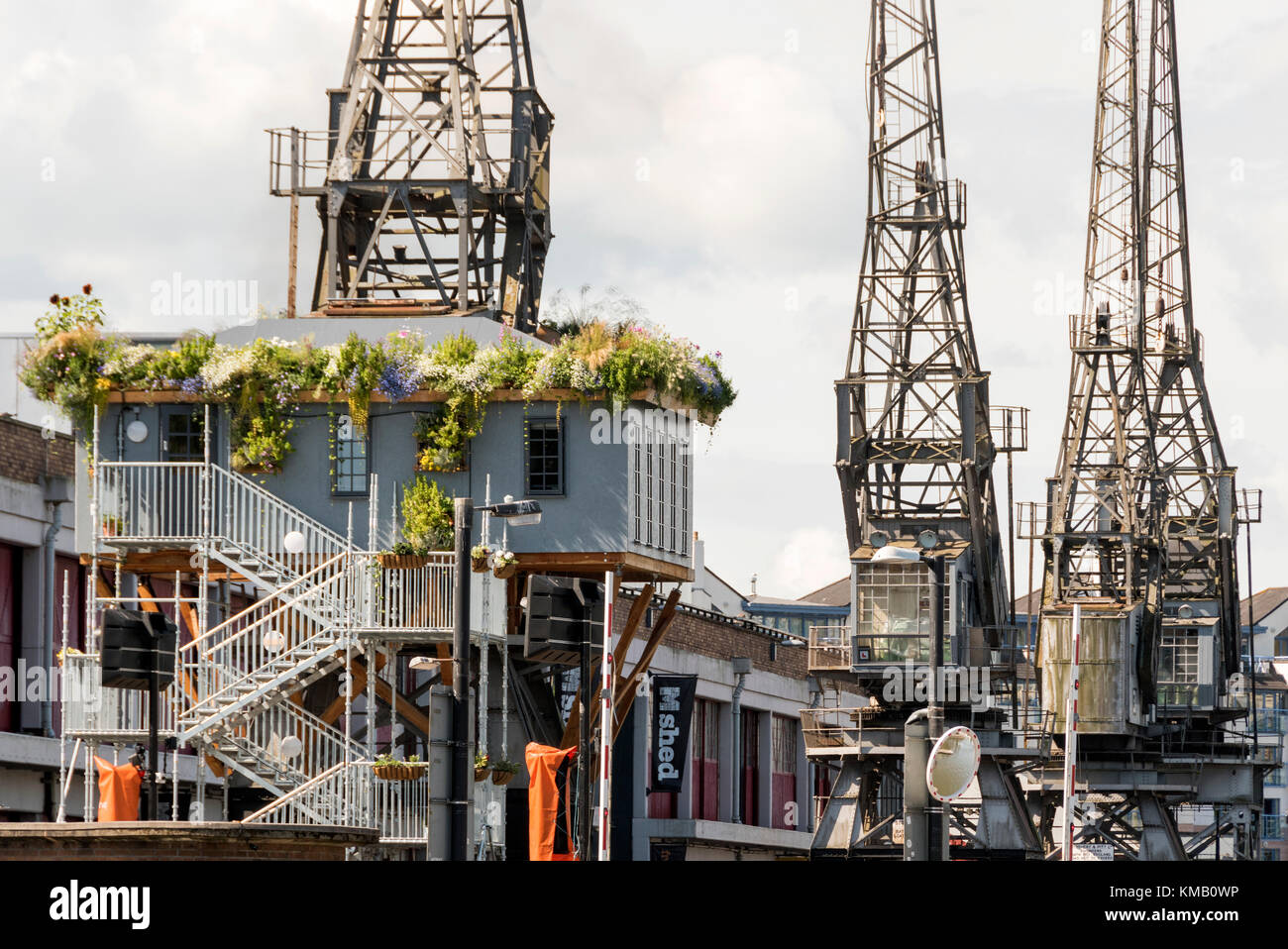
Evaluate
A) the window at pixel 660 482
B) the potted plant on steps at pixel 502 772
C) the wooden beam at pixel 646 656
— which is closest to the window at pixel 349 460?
the window at pixel 660 482

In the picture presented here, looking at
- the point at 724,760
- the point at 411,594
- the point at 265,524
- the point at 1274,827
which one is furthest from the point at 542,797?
the point at 1274,827

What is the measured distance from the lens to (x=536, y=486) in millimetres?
35375

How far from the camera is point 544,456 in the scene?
3541cm

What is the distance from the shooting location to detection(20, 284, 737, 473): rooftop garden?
115ft

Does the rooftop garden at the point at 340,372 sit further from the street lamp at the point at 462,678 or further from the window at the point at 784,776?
the window at the point at 784,776

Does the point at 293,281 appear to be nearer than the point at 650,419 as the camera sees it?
No

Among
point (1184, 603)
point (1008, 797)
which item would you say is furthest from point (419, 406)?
point (1184, 603)

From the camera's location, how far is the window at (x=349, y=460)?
35469 millimetres

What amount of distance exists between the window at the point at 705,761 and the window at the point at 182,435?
26.7 metres

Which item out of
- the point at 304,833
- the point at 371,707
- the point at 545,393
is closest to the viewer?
the point at 304,833

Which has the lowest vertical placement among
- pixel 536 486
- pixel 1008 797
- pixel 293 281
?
pixel 1008 797

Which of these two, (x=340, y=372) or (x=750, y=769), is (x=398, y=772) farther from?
(x=750, y=769)

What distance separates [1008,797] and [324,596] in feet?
100
